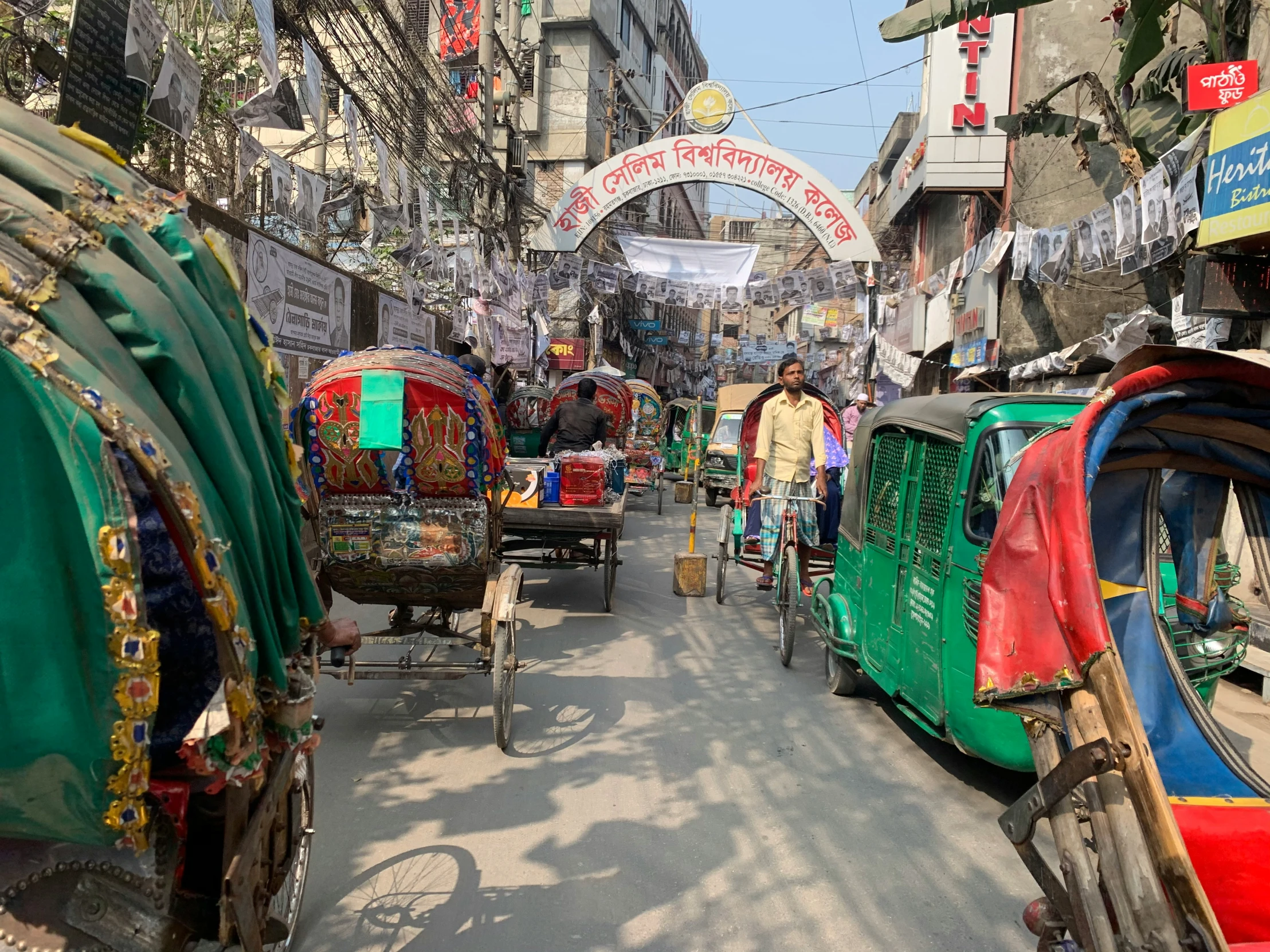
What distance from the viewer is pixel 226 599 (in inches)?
67.4

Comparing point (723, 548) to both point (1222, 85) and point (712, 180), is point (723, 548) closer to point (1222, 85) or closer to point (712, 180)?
point (1222, 85)

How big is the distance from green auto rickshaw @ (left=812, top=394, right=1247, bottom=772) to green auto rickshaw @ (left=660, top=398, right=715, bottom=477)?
13110 mm

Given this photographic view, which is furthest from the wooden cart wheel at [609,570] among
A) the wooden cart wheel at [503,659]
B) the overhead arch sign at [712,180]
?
the overhead arch sign at [712,180]

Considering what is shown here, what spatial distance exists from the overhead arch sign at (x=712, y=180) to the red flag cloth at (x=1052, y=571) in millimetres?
14261

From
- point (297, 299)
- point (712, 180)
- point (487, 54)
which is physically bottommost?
point (297, 299)

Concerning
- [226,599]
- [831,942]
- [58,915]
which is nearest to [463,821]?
[831,942]

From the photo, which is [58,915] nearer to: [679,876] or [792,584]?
[679,876]

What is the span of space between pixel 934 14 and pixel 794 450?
3.68 metres

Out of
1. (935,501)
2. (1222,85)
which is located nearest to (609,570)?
(935,501)

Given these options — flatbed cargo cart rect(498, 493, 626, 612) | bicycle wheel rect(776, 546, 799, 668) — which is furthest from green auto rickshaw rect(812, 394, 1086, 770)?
flatbed cargo cart rect(498, 493, 626, 612)

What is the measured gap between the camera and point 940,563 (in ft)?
14.2

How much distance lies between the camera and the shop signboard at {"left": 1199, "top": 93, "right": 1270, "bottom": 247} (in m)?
6.54

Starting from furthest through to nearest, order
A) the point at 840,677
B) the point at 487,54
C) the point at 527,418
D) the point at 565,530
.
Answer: the point at 527,418, the point at 487,54, the point at 565,530, the point at 840,677

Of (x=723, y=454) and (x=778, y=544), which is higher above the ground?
(x=723, y=454)
